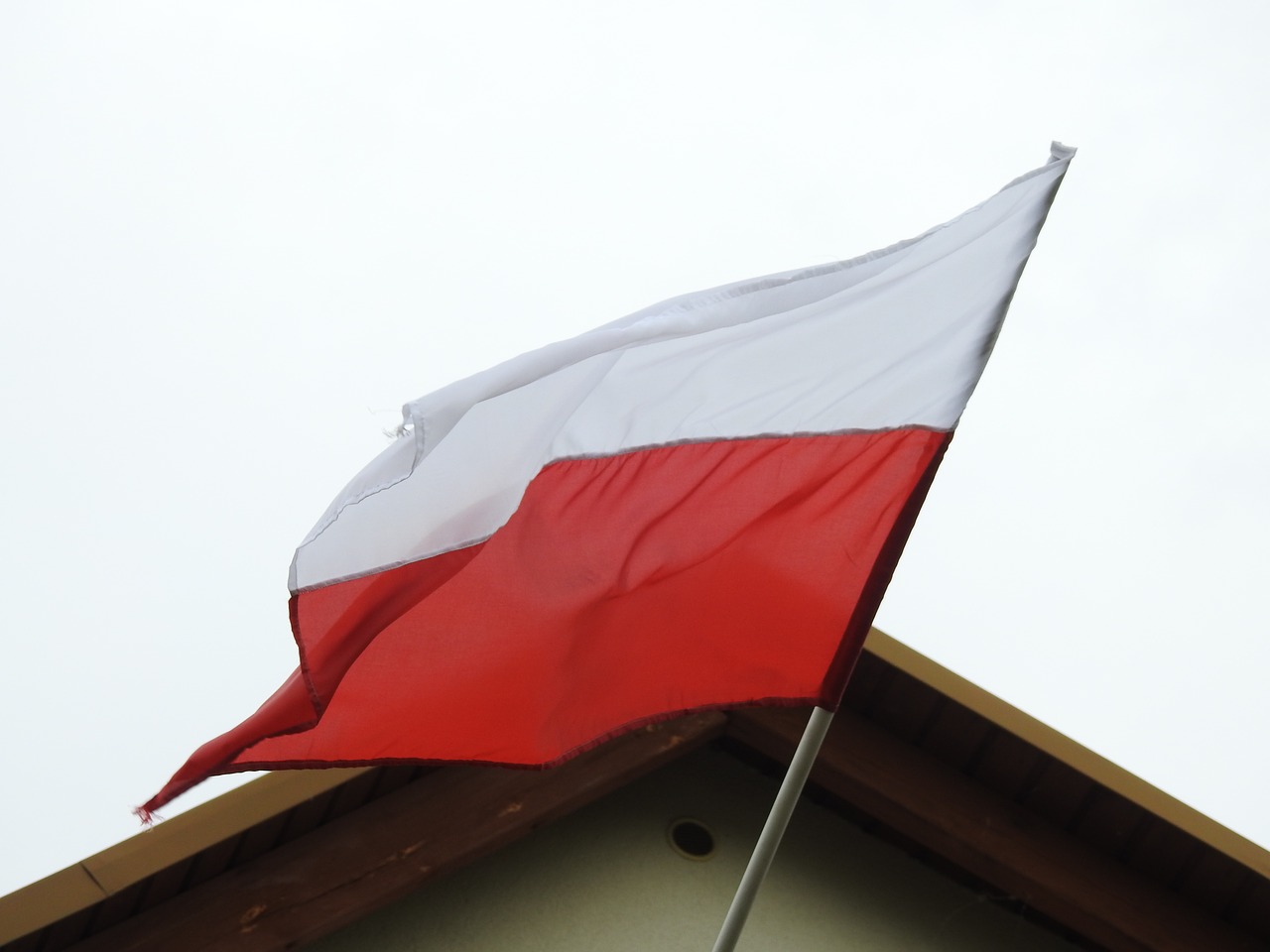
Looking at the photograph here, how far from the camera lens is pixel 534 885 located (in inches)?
149

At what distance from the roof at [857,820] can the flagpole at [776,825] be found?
1.13 metres

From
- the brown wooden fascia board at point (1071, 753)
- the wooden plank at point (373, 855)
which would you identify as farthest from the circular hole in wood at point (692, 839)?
the brown wooden fascia board at point (1071, 753)

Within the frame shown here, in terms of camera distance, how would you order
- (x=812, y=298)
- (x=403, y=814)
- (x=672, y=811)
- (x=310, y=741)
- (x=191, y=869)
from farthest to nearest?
(x=672, y=811) → (x=403, y=814) → (x=191, y=869) → (x=812, y=298) → (x=310, y=741)

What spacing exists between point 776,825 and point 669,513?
0.77 metres

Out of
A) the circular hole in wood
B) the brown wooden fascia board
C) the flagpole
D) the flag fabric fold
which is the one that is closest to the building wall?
the circular hole in wood

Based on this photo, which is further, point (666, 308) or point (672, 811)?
point (672, 811)

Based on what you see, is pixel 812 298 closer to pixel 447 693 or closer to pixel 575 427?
pixel 575 427

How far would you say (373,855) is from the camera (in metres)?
3.52

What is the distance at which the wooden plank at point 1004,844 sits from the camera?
12.4 feet

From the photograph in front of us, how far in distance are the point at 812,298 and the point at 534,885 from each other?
2.22 meters

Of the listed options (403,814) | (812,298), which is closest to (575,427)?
(812,298)

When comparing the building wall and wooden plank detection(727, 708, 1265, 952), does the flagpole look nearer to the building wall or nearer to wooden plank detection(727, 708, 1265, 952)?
the building wall

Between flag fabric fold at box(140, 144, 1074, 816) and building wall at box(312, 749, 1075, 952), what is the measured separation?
1.26m

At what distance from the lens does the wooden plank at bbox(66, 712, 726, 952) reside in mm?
3277
